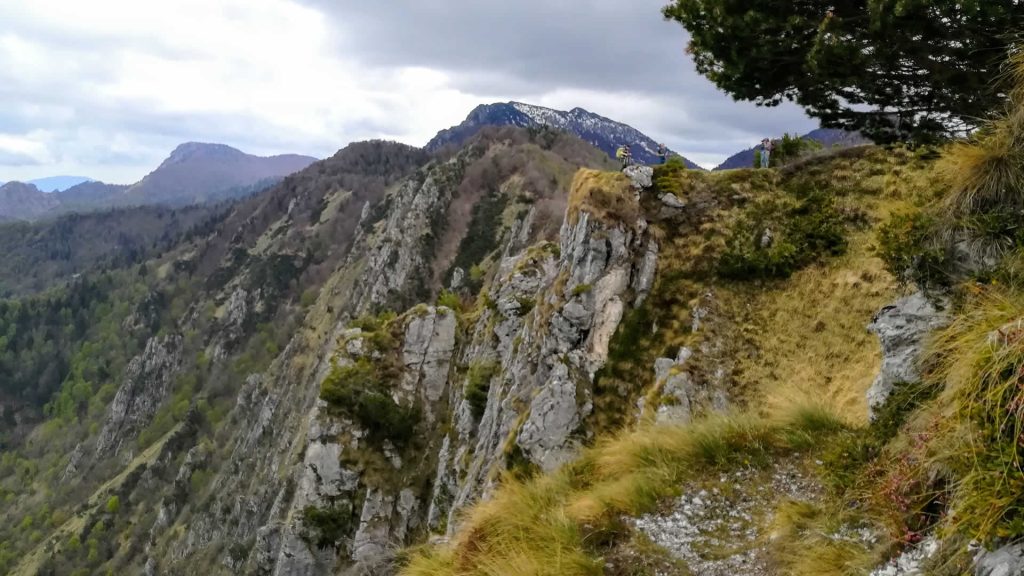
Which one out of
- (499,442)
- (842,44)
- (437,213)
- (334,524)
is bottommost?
(334,524)

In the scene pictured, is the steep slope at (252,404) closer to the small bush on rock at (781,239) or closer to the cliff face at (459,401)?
the cliff face at (459,401)

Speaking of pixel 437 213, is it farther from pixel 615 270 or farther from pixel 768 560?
pixel 768 560

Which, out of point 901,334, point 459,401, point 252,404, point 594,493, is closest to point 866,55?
point 901,334

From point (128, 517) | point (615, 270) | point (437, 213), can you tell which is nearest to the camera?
point (615, 270)

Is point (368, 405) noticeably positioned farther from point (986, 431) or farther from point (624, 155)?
point (986, 431)

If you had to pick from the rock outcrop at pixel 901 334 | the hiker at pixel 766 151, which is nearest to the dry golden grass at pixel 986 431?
the rock outcrop at pixel 901 334

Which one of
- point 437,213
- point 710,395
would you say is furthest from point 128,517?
point 710,395

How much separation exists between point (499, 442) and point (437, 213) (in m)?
119

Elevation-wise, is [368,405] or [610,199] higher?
[610,199]

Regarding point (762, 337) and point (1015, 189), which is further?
point (762, 337)

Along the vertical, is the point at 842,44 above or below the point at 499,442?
above

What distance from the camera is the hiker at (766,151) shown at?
23328mm

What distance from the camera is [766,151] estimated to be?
2416 centimetres

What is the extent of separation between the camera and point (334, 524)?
124 feet
